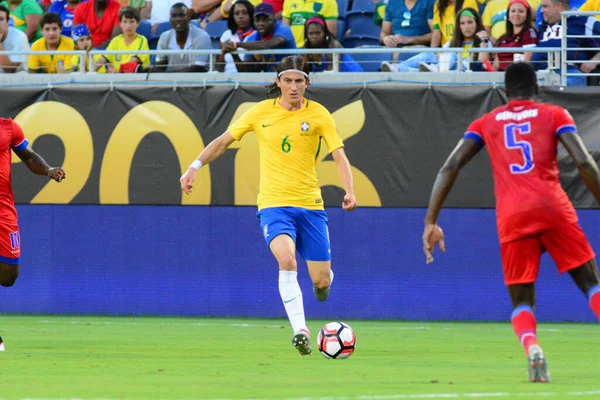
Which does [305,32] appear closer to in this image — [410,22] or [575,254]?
[410,22]

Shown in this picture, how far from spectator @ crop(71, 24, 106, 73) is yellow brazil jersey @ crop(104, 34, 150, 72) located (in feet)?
0.72

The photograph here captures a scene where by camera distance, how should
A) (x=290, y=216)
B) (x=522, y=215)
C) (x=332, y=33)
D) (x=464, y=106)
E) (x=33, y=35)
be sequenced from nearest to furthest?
(x=522, y=215) < (x=290, y=216) < (x=464, y=106) < (x=332, y=33) < (x=33, y=35)

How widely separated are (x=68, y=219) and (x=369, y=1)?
604 cm

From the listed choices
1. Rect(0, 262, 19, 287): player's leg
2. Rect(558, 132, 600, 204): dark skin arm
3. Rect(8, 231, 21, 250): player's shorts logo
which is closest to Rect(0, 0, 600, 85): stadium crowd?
Rect(8, 231, 21, 250): player's shorts logo

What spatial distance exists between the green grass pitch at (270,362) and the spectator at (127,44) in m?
4.45

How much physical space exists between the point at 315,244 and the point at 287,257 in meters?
0.48

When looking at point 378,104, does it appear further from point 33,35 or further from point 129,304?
point 33,35

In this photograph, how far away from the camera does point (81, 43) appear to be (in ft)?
63.2

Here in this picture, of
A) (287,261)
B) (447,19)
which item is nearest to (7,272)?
(287,261)

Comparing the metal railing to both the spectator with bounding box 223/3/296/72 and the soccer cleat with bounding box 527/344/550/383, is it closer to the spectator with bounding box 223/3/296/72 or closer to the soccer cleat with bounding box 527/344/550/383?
the spectator with bounding box 223/3/296/72

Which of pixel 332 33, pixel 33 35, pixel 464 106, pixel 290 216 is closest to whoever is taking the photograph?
pixel 290 216

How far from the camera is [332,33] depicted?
60.3 feet

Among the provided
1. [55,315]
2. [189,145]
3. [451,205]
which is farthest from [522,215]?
[55,315]

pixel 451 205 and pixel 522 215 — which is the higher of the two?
pixel 522 215
